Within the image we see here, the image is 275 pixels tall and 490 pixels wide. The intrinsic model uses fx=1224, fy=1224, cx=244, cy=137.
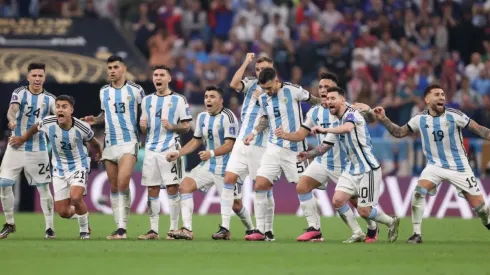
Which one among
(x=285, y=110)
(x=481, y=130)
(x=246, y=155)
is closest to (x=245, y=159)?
(x=246, y=155)

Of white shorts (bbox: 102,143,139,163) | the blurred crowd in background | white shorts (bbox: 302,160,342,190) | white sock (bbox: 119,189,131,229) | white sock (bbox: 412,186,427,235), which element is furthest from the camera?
the blurred crowd in background

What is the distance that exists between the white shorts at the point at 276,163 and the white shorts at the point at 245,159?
11.3 inches

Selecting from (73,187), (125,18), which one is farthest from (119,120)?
(125,18)

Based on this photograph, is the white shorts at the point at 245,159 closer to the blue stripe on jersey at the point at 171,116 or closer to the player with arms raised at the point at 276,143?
the player with arms raised at the point at 276,143

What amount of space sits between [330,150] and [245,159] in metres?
1.34

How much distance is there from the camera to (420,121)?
55.6 feet

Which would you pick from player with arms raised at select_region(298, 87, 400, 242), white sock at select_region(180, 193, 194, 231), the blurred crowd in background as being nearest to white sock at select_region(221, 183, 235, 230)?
white sock at select_region(180, 193, 194, 231)

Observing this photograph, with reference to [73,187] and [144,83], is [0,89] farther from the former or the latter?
[73,187]

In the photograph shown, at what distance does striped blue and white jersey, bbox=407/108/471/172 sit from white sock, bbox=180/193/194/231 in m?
3.36

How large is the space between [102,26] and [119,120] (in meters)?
10.5

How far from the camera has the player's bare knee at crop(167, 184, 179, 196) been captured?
695 inches

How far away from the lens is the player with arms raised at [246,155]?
17594mm

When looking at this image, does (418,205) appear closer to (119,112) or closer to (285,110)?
(285,110)

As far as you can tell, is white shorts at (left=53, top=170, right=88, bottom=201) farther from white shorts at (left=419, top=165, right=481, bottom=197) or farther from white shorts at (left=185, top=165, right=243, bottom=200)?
white shorts at (left=419, top=165, right=481, bottom=197)
